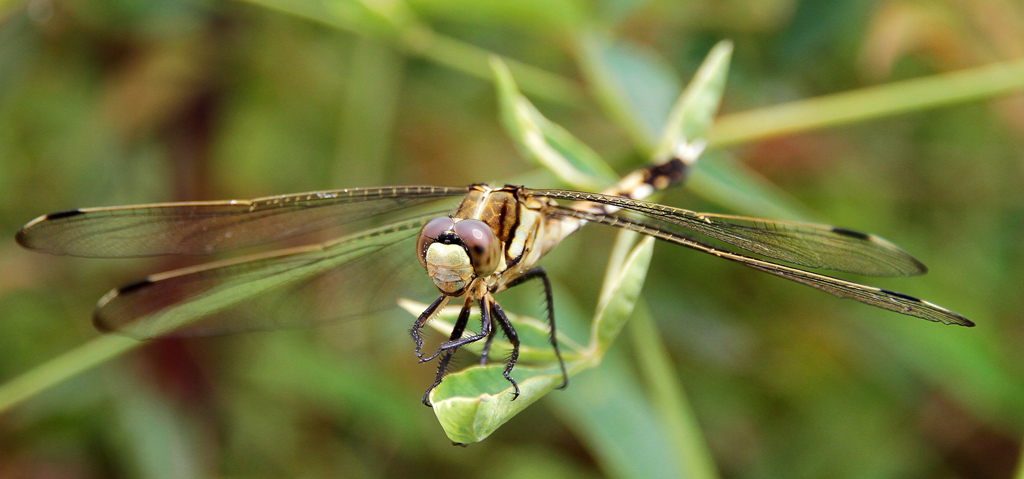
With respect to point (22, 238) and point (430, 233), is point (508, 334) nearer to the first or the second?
point (430, 233)

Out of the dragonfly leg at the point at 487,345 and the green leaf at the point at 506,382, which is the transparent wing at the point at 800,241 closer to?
the green leaf at the point at 506,382

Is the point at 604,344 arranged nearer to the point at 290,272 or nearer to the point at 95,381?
the point at 290,272

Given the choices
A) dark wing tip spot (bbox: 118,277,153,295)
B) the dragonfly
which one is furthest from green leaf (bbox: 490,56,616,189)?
dark wing tip spot (bbox: 118,277,153,295)

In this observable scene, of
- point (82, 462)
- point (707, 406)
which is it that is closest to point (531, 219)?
point (707, 406)

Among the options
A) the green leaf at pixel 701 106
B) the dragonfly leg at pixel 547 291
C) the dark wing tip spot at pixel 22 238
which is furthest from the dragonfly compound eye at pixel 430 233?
the dark wing tip spot at pixel 22 238

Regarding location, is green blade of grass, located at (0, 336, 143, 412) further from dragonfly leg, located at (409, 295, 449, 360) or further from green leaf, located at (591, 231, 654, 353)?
green leaf, located at (591, 231, 654, 353)

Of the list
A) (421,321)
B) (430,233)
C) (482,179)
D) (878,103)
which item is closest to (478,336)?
(421,321)
